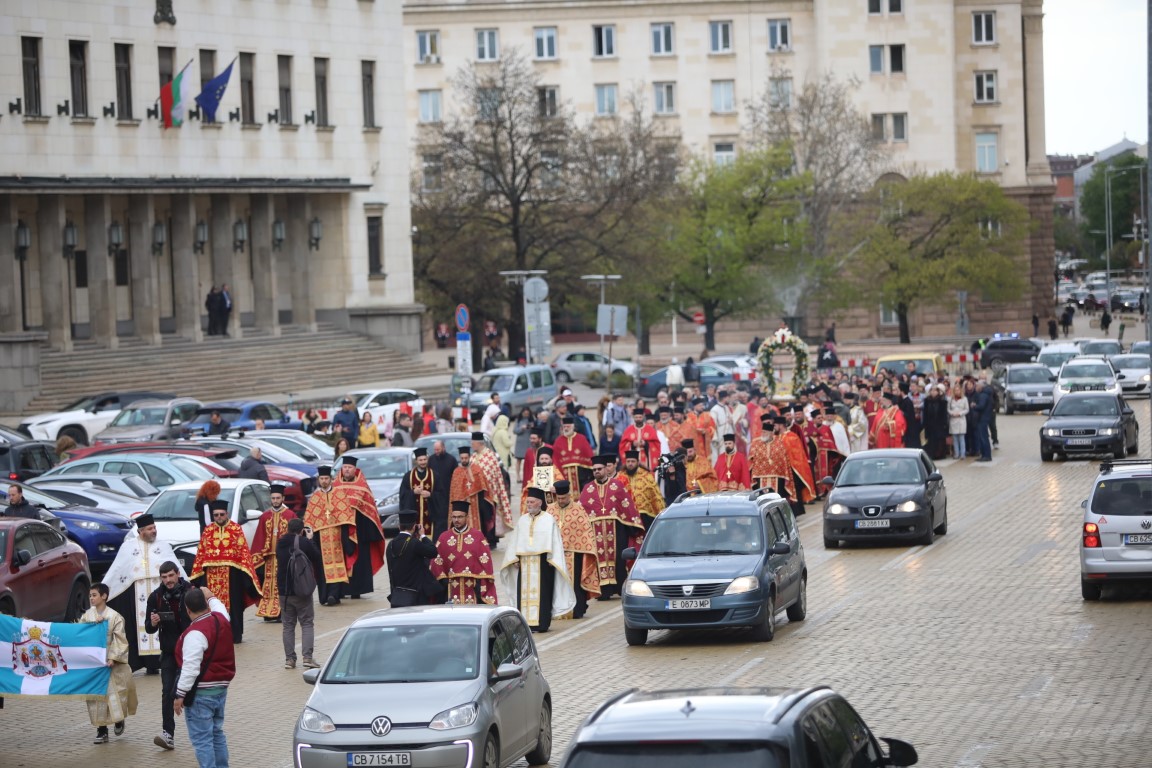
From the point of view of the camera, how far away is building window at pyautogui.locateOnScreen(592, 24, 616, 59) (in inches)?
3615

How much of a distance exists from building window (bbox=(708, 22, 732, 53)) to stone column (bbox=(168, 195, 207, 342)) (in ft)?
129

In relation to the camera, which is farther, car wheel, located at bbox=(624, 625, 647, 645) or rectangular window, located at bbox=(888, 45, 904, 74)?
rectangular window, located at bbox=(888, 45, 904, 74)

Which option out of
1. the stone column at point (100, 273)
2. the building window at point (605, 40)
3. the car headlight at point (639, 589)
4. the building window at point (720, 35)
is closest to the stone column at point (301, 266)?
the stone column at point (100, 273)

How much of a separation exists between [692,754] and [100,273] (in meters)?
50.0

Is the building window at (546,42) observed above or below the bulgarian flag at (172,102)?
above

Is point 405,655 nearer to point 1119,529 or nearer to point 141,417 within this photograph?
point 1119,529

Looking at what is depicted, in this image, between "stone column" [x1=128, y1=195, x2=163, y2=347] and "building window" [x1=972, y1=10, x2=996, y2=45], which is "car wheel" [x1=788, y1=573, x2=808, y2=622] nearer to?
"stone column" [x1=128, y1=195, x2=163, y2=347]

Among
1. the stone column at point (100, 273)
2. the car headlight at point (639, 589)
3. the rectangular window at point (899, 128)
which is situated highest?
the rectangular window at point (899, 128)

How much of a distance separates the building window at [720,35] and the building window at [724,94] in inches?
59.8

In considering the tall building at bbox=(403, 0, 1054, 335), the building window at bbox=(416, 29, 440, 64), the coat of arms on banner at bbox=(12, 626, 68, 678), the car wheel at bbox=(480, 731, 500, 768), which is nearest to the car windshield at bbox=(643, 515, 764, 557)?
the coat of arms on banner at bbox=(12, 626, 68, 678)

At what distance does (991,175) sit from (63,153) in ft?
169

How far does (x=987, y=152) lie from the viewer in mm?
93062

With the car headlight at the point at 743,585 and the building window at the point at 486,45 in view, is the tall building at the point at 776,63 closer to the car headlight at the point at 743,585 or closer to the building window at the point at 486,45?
the building window at the point at 486,45

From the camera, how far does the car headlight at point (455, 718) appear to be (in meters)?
12.2
